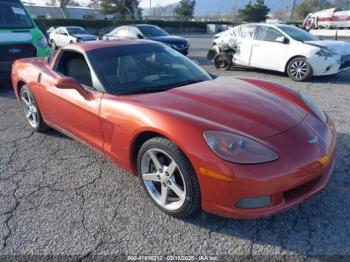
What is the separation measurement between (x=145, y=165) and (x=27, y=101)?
2.82 m

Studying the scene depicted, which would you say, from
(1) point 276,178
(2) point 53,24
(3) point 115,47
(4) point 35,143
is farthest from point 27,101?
(2) point 53,24

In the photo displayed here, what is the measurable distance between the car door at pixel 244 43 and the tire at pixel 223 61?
31cm

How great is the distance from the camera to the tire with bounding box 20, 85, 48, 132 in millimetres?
4461

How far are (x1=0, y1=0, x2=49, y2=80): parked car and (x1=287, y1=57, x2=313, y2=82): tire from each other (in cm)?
616

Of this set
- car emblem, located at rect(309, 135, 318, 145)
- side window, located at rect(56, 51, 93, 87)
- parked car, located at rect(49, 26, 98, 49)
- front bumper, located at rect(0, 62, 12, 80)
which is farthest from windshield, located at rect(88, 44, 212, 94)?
parked car, located at rect(49, 26, 98, 49)

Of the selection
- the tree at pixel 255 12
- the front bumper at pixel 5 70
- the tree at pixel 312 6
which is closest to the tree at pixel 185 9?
the tree at pixel 255 12

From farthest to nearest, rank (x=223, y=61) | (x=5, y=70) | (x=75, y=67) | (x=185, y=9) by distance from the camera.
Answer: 1. (x=185, y=9)
2. (x=223, y=61)
3. (x=5, y=70)
4. (x=75, y=67)

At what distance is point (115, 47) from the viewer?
3672 mm

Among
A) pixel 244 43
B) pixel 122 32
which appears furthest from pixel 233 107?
pixel 122 32

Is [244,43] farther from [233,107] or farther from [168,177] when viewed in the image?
[168,177]

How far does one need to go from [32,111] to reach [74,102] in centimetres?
152

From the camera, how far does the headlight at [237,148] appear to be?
228 cm

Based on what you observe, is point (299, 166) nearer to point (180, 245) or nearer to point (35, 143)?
point (180, 245)

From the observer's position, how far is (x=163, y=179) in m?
2.71
